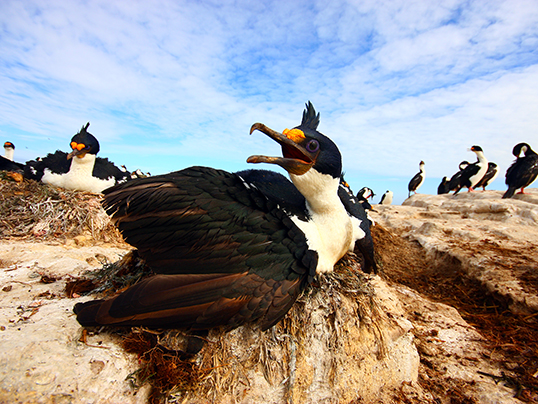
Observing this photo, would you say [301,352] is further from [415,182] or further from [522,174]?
[415,182]

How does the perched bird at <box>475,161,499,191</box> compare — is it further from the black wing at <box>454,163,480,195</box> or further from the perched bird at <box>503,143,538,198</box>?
the perched bird at <box>503,143,538,198</box>

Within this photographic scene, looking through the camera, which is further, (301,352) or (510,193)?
(510,193)

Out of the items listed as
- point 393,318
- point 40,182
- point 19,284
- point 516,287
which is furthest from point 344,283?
point 40,182

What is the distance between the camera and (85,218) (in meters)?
5.98

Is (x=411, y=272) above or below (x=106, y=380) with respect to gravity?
above

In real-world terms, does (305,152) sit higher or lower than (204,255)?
higher

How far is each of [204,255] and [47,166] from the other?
726 cm

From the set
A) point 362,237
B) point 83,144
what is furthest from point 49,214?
point 362,237

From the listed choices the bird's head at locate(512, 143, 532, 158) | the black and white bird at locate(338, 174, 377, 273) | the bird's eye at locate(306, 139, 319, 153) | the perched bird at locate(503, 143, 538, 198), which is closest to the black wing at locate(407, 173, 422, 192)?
the bird's head at locate(512, 143, 532, 158)

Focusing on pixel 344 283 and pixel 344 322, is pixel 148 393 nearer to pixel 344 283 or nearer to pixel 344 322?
pixel 344 322

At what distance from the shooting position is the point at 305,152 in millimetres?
2338

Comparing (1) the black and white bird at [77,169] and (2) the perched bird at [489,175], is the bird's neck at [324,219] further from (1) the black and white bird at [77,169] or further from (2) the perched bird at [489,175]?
(2) the perched bird at [489,175]

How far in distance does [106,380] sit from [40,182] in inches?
281

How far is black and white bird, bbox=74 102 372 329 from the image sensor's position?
197 cm
